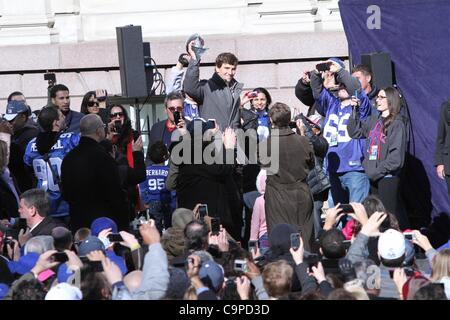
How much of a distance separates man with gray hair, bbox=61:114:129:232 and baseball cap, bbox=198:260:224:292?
2699 millimetres

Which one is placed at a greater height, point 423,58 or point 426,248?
point 423,58

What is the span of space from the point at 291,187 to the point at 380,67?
2.37 m

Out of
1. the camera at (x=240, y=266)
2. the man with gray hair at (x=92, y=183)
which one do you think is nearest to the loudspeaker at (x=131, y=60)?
the man with gray hair at (x=92, y=183)

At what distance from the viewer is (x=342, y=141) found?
12531 mm

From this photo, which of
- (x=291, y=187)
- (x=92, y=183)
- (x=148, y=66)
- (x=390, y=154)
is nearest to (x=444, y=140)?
(x=390, y=154)

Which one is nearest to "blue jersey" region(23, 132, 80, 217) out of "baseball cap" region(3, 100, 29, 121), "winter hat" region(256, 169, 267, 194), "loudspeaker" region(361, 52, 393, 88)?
"baseball cap" region(3, 100, 29, 121)

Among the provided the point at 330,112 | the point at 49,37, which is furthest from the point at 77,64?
the point at 330,112

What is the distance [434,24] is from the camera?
42.2 ft

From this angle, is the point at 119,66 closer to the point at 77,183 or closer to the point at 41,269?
the point at 77,183

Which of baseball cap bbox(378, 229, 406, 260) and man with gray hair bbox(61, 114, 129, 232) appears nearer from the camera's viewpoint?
baseball cap bbox(378, 229, 406, 260)

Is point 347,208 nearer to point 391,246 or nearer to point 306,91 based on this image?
point 391,246

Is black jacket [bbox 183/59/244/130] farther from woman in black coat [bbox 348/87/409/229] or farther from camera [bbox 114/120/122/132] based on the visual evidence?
woman in black coat [bbox 348/87/409/229]

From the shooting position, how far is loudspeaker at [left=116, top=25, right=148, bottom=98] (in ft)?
48.2
